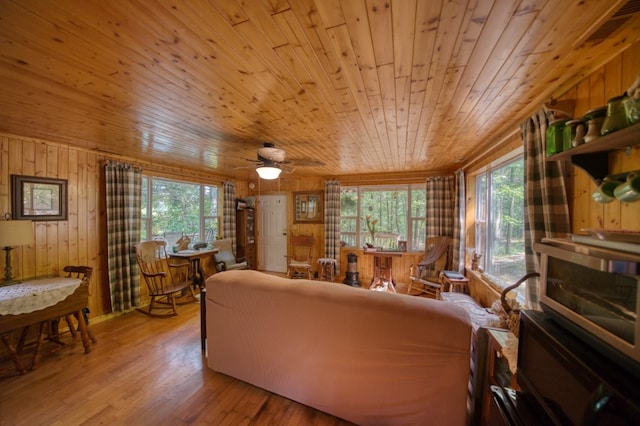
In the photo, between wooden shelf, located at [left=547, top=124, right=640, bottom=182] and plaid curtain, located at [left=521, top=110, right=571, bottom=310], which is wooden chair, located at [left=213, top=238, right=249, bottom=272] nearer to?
plaid curtain, located at [left=521, top=110, right=571, bottom=310]

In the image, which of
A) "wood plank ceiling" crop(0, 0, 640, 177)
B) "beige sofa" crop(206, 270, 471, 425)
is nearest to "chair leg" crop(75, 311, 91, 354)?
"beige sofa" crop(206, 270, 471, 425)

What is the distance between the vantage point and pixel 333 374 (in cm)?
154

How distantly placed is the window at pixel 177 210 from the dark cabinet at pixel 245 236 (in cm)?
55

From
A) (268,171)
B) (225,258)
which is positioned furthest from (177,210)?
(268,171)

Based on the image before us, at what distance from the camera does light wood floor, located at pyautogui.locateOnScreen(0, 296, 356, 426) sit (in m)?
1.64

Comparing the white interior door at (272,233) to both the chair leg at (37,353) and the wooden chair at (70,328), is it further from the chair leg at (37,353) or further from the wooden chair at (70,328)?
the chair leg at (37,353)

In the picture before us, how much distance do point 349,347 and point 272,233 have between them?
4.49 m

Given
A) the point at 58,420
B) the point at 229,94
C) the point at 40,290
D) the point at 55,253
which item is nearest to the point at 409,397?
the point at 229,94

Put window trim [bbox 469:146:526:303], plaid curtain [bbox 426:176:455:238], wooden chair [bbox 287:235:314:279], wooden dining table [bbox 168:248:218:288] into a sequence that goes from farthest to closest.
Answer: wooden chair [bbox 287:235:314:279] → plaid curtain [bbox 426:176:455:238] → wooden dining table [bbox 168:248:218:288] → window trim [bbox 469:146:526:303]

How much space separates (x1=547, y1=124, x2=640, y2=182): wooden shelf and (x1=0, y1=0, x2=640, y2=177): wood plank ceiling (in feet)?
1.72

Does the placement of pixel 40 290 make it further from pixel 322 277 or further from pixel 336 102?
pixel 322 277

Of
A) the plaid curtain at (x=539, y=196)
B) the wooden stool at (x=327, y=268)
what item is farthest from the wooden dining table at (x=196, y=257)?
the plaid curtain at (x=539, y=196)

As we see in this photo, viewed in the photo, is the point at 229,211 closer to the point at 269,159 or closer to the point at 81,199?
the point at 81,199

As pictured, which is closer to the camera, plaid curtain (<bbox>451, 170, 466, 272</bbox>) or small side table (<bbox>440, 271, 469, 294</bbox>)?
small side table (<bbox>440, 271, 469, 294</bbox>)
